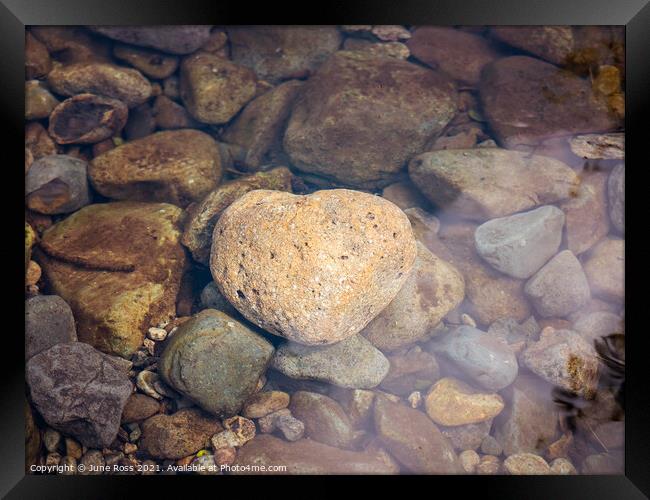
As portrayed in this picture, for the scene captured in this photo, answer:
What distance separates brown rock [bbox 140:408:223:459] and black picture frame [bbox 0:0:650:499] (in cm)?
19

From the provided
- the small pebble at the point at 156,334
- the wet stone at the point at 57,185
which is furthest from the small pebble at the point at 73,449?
the wet stone at the point at 57,185

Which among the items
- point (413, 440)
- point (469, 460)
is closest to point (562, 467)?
point (469, 460)

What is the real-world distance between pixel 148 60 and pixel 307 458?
121 inches

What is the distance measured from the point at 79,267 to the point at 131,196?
2.07ft

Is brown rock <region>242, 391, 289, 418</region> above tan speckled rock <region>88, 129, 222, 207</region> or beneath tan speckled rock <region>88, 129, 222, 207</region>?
beneath

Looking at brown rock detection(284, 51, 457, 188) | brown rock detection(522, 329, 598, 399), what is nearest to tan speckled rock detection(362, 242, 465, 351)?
brown rock detection(522, 329, 598, 399)

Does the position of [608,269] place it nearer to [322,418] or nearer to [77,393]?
[322,418]

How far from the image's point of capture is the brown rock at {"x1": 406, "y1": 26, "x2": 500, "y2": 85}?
2.92 m

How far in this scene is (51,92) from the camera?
10.0 ft

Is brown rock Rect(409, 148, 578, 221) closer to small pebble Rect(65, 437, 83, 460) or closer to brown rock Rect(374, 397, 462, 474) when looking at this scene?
brown rock Rect(374, 397, 462, 474)

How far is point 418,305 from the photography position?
2938 millimetres

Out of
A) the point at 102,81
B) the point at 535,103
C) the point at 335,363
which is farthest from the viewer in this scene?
the point at 102,81

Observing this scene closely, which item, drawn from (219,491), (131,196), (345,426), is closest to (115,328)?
(131,196)

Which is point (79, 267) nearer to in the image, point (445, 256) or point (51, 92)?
point (51, 92)
